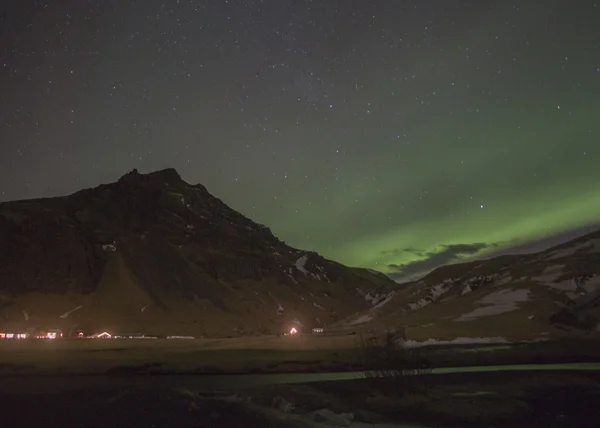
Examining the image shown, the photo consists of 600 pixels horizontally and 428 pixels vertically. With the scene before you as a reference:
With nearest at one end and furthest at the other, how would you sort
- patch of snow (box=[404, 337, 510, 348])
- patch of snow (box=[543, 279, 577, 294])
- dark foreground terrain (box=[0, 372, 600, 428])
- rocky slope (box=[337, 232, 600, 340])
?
dark foreground terrain (box=[0, 372, 600, 428]), patch of snow (box=[404, 337, 510, 348]), rocky slope (box=[337, 232, 600, 340]), patch of snow (box=[543, 279, 577, 294])

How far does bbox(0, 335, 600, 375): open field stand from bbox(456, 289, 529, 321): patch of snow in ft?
181

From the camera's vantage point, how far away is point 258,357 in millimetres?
86250

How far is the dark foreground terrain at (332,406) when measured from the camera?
29516 mm

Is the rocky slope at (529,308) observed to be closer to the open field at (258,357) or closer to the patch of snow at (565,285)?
the patch of snow at (565,285)

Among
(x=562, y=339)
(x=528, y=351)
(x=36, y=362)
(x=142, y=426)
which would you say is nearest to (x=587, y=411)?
(x=142, y=426)

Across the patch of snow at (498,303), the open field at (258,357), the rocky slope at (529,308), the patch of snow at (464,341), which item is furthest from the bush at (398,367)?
the patch of snow at (498,303)

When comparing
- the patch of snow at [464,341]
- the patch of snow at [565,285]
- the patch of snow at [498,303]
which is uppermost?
the patch of snow at [565,285]

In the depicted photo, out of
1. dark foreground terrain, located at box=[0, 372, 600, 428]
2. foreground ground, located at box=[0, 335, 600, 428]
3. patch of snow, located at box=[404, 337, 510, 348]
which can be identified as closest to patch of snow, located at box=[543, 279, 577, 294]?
patch of snow, located at box=[404, 337, 510, 348]

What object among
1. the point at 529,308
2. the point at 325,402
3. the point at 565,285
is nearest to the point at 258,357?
the point at 325,402

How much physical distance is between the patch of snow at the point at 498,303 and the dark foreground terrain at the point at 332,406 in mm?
116685

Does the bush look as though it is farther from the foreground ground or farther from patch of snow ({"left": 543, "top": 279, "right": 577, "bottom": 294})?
patch of snow ({"left": 543, "top": 279, "right": 577, "bottom": 294})

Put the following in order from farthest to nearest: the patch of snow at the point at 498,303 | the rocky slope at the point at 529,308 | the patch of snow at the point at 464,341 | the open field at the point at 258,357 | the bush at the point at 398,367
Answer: the patch of snow at the point at 498,303 < the rocky slope at the point at 529,308 < the patch of snow at the point at 464,341 < the open field at the point at 258,357 < the bush at the point at 398,367

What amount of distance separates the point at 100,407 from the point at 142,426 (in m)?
8.10

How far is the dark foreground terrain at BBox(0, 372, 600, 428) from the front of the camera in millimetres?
29516
